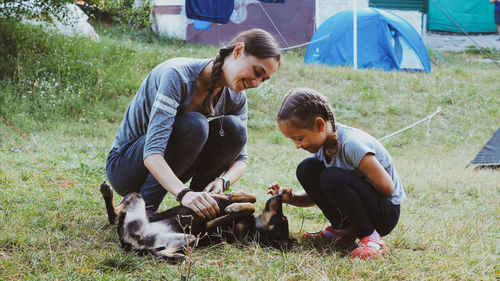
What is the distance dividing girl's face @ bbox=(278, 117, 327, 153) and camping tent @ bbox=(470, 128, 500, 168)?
364cm

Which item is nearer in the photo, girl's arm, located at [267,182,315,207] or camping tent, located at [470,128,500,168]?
girl's arm, located at [267,182,315,207]

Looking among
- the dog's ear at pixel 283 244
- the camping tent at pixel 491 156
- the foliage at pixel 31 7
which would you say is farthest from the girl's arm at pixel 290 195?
the foliage at pixel 31 7

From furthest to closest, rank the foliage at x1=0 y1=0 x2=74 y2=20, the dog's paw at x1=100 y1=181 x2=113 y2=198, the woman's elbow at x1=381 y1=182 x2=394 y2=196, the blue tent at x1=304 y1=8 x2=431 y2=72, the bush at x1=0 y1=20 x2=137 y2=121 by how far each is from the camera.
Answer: the blue tent at x1=304 y1=8 x2=431 y2=72 → the foliage at x1=0 y1=0 x2=74 y2=20 → the bush at x1=0 y1=20 x2=137 y2=121 → the woman's elbow at x1=381 y1=182 x2=394 y2=196 → the dog's paw at x1=100 y1=181 x2=113 y2=198

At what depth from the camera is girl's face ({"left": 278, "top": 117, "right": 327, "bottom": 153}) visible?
7.91 ft

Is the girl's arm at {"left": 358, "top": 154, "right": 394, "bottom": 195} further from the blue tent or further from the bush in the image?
the blue tent

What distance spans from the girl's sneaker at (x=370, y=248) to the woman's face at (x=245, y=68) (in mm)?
975

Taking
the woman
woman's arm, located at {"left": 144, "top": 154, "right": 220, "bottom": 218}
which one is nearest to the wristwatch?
the woman

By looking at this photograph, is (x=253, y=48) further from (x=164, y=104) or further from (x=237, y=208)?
(x=237, y=208)

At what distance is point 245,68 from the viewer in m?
2.48

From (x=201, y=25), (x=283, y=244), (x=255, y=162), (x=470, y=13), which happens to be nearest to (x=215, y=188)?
(x=283, y=244)

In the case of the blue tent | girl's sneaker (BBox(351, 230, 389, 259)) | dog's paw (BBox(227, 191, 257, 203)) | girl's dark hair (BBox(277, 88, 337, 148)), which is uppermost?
girl's dark hair (BBox(277, 88, 337, 148))

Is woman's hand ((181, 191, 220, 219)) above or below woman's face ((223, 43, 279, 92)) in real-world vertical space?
below

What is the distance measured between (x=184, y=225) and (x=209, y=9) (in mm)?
6571

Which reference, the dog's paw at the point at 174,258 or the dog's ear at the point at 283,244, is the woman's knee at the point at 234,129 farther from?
the dog's paw at the point at 174,258
